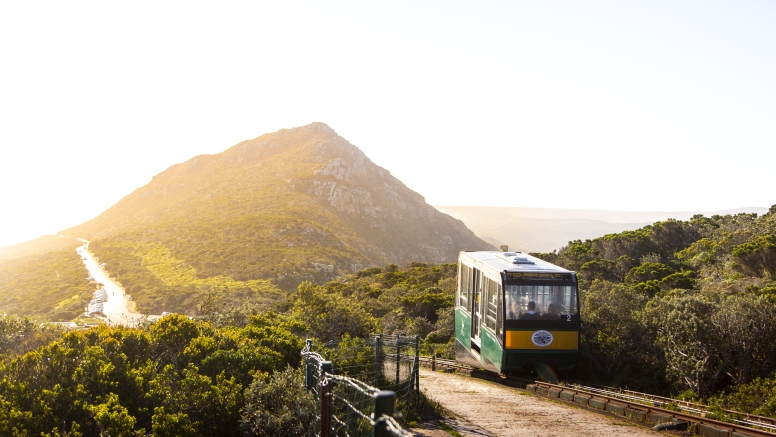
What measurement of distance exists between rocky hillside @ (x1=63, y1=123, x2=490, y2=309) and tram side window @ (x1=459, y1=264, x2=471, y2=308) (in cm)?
5521

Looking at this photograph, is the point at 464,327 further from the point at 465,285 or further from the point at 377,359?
the point at 377,359

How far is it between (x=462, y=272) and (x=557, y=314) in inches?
238

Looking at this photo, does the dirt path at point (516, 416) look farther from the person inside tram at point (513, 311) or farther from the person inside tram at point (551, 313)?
the person inside tram at point (551, 313)

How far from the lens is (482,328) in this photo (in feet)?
58.1

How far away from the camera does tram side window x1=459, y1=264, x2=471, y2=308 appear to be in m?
19.9

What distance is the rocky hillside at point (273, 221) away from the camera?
83.0 metres

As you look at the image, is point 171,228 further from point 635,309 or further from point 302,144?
point 635,309

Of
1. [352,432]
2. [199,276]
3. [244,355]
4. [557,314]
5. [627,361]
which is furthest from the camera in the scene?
[199,276]

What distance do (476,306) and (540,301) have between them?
335 cm

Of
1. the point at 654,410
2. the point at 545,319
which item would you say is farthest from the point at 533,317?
the point at 654,410

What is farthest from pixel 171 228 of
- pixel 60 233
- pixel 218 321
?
pixel 218 321

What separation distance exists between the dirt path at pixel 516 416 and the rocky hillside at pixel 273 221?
60.1m

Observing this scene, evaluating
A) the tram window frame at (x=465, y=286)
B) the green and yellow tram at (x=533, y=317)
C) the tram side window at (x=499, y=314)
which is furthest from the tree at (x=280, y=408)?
the tram window frame at (x=465, y=286)

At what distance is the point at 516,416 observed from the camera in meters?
12.0
